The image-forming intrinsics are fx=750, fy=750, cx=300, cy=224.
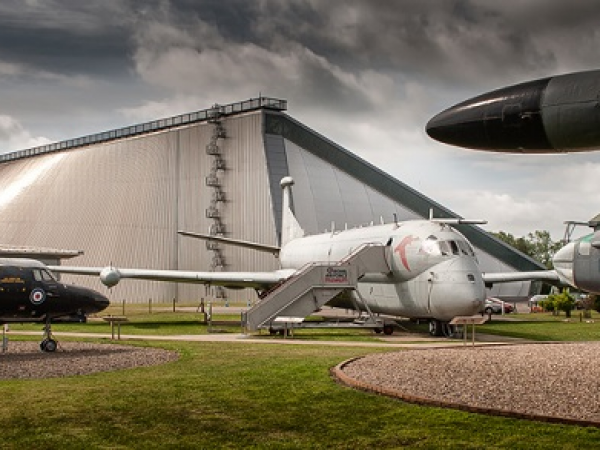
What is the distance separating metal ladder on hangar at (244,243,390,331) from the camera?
3081 cm

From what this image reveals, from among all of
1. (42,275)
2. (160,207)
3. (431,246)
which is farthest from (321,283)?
(160,207)

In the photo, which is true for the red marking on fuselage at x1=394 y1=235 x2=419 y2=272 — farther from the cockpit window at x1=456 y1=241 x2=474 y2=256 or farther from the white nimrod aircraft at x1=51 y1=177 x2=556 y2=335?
the cockpit window at x1=456 y1=241 x2=474 y2=256

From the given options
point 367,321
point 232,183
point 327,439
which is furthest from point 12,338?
point 232,183

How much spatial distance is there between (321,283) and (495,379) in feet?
55.5

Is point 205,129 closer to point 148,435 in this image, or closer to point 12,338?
point 12,338

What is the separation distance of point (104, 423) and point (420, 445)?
4.81 meters

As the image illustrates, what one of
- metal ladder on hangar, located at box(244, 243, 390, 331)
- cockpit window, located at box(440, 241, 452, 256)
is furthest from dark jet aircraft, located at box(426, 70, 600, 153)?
metal ladder on hangar, located at box(244, 243, 390, 331)

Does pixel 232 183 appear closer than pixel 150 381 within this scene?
No

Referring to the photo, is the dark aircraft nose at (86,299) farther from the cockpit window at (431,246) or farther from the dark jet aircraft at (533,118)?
the dark jet aircraft at (533,118)


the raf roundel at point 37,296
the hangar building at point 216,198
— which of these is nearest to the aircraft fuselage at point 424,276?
the raf roundel at point 37,296

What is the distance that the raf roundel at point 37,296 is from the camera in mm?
21938

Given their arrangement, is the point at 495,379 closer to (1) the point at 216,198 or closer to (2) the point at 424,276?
(2) the point at 424,276

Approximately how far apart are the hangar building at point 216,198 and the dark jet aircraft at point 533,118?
5657 cm

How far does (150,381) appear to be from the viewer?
15.6 meters
